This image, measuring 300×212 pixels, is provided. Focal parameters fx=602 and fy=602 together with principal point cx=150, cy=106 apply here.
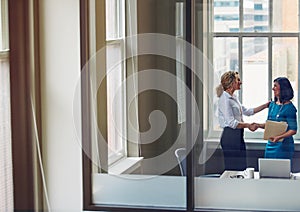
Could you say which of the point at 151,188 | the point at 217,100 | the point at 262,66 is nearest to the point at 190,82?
the point at 217,100

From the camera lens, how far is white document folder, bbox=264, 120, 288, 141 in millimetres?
3898

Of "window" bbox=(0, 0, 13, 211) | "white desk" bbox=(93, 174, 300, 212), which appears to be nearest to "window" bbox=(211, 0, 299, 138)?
"white desk" bbox=(93, 174, 300, 212)

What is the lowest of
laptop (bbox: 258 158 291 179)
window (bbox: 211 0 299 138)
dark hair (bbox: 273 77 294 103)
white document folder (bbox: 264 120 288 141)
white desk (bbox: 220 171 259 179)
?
white desk (bbox: 220 171 259 179)

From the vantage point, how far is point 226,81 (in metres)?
3.97

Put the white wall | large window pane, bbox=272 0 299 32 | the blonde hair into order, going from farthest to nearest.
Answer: the white wall
the blonde hair
large window pane, bbox=272 0 299 32

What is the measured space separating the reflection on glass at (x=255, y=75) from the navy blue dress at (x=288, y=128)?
6 centimetres

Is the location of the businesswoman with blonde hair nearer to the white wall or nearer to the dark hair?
the dark hair

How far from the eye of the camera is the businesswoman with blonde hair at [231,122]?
3957 mm

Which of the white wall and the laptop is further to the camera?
the white wall

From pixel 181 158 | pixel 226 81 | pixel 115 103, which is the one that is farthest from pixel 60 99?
pixel 226 81

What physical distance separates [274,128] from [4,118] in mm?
1747

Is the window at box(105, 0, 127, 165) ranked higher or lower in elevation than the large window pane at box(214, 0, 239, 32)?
lower

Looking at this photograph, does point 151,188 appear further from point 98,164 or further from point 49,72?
point 49,72

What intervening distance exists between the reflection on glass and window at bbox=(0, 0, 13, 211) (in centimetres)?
154
